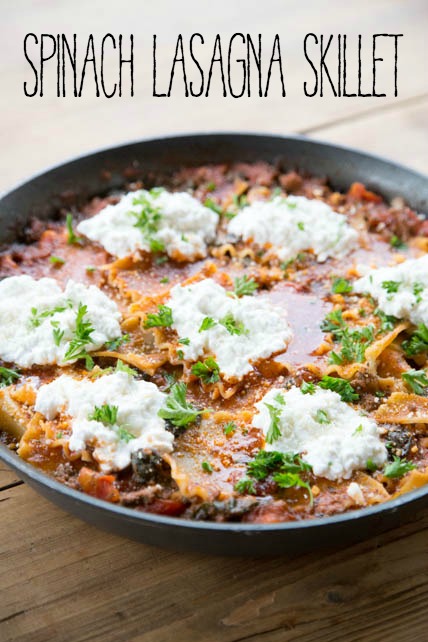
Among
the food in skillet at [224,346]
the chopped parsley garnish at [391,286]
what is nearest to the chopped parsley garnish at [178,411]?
the food in skillet at [224,346]

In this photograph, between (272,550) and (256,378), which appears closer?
(272,550)

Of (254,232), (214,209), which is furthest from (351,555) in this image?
(214,209)

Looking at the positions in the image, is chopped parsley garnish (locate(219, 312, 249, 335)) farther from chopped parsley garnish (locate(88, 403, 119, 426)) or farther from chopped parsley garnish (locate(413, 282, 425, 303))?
chopped parsley garnish (locate(413, 282, 425, 303))

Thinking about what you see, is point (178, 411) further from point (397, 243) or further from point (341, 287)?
point (397, 243)

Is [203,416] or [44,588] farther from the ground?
[203,416]

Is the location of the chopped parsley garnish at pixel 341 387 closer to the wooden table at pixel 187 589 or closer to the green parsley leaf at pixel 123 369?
the wooden table at pixel 187 589

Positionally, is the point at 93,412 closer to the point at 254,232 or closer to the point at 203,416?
the point at 203,416
